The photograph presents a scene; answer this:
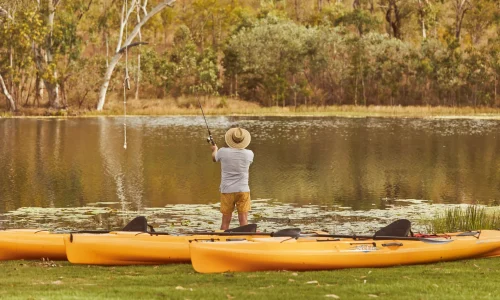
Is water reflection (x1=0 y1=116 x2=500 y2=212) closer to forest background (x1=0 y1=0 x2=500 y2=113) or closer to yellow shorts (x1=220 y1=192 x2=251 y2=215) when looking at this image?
yellow shorts (x1=220 y1=192 x2=251 y2=215)

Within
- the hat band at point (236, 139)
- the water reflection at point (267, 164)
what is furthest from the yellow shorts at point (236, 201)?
the water reflection at point (267, 164)

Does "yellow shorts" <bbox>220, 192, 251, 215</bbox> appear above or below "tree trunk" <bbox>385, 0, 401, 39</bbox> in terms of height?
below

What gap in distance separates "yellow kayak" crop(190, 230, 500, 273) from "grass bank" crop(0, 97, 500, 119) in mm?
50212

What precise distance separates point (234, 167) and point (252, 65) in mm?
57149

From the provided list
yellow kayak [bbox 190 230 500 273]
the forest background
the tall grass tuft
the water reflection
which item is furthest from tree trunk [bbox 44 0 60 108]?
yellow kayak [bbox 190 230 500 273]

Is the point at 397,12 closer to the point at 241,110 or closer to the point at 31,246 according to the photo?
the point at 241,110

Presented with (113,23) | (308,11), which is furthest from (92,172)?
(308,11)

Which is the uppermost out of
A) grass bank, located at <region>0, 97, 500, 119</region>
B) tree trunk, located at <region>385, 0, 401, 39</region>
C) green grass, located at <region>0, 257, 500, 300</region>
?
tree trunk, located at <region>385, 0, 401, 39</region>

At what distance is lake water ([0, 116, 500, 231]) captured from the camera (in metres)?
21.9

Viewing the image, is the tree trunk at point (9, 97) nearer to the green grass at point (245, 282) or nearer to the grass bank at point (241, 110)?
the grass bank at point (241, 110)

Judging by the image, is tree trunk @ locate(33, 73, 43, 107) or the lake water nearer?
the lake water

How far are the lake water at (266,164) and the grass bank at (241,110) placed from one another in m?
10.5

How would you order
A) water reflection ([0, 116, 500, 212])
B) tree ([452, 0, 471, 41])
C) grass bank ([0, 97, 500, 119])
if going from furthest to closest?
tree ([452, 0, 471, 41]) < grass bank ([0, 97, 500, 119]) < water reflection ([0, 116, 500, 212])

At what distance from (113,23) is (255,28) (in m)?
13.0
